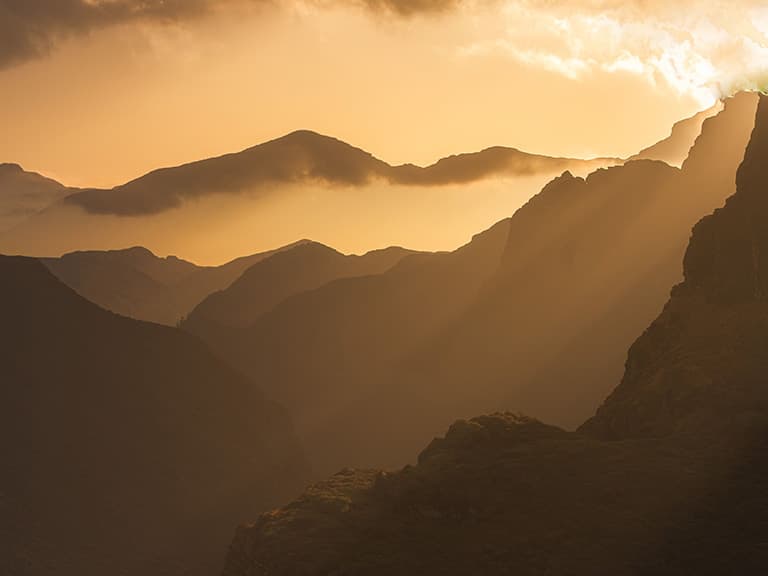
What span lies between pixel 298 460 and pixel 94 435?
116ft

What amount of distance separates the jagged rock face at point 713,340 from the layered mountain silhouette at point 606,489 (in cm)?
12

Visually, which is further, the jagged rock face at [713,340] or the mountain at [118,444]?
the mountain at [118,444]

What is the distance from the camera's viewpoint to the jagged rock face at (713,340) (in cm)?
5866

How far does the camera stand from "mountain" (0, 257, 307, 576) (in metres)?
127

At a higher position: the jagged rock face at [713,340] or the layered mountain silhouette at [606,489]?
the jagged rock face at [713,340]

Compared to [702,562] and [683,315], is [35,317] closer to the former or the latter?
[683,315]

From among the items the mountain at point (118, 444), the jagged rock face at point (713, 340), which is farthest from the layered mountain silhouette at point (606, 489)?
the mountain at point (118, 444)

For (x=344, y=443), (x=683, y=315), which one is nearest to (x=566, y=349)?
(x=344, y=443)

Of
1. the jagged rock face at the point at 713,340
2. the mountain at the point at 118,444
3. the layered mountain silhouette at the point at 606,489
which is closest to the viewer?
the layered mountain silhouette at the point at 606,489

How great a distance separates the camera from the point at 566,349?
193000 millimetres

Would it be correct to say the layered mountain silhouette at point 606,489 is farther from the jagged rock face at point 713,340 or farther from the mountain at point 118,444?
the mountain at point 118,444

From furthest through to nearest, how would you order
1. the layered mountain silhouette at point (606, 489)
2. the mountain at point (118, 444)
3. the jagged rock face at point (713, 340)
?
the mountain at point (118, 444), the jagged rock face at point (713, 340), the layered mountain silhouette at point (606, 489)

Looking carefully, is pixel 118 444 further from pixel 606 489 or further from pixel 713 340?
pixel 606 489

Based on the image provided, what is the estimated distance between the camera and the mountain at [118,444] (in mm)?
127438
